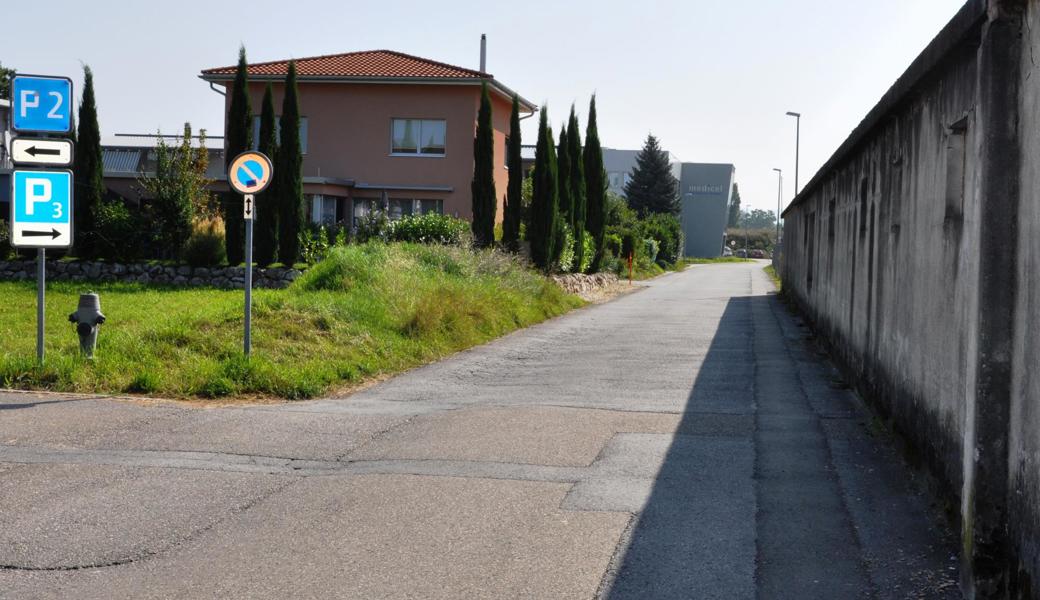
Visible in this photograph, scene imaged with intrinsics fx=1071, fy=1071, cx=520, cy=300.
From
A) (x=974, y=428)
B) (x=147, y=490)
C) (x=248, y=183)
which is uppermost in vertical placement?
(x=248, y=183)

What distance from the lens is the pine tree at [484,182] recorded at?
2923 cm

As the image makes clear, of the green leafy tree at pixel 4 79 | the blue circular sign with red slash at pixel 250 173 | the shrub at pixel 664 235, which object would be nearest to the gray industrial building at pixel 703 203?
the shrub at pixel 664 235

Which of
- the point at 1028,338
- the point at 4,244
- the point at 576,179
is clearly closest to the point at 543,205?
the point at 576,179

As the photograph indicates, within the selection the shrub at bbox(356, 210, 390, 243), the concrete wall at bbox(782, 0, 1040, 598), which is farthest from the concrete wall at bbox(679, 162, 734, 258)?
the concrete wall at bbox(782, 0, 1040, 598)

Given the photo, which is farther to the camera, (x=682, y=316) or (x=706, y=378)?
(x=682, y=316)

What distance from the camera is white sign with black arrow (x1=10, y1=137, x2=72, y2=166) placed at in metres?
11.4

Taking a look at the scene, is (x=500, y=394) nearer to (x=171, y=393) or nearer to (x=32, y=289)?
(x=171, y=393)

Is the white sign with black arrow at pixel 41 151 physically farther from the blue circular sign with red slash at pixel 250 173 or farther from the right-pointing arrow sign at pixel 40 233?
the blue circular sign with red slash at pixel 250 173

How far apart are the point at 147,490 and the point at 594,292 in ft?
87.5

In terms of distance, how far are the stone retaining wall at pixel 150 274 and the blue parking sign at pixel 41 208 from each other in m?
15.4

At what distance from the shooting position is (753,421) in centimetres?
968

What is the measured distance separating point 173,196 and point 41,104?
56.9ft

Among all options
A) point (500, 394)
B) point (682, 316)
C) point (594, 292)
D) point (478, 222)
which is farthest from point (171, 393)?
point (594, 292)

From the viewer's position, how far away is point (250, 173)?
1181 cm
